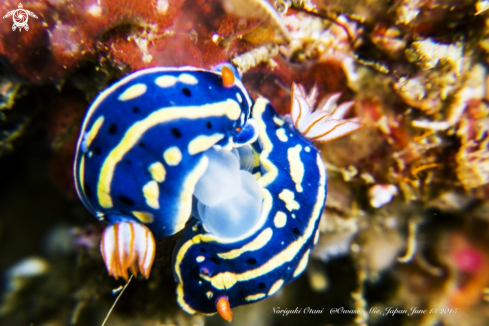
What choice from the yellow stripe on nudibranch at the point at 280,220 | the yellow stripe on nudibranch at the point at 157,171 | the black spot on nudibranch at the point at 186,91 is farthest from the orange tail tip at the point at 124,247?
the yellow stripe on nudibranch at the point at 280,220

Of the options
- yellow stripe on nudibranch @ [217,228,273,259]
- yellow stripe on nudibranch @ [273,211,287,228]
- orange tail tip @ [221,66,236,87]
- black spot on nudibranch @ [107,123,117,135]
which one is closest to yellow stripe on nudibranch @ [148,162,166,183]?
black spot on nudibranch @ [107,123,117,135]

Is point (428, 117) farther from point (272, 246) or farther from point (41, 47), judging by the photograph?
point (41, 47)

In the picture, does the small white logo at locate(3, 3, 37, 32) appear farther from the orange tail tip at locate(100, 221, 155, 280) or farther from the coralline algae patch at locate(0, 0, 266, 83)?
the orange tail tip at locate(100, 221, 155, 280)

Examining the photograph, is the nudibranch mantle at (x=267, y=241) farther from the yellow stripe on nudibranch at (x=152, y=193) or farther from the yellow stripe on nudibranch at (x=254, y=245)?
the yellow stripe on nudibranch at (x=152, y=193)

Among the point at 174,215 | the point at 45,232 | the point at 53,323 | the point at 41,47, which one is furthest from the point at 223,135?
the point at 53,323

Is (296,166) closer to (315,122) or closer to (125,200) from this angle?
(315,122)

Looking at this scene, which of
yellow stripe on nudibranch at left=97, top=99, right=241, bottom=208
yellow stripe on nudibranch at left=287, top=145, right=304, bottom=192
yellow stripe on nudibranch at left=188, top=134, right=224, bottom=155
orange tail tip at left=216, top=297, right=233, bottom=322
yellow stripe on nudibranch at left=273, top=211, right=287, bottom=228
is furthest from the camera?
yellow stripe on nudibranch at left=287, top=145, right=304, bottom=192

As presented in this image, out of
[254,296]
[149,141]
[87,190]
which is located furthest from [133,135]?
[254,296]
